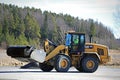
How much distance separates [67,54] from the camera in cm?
2309

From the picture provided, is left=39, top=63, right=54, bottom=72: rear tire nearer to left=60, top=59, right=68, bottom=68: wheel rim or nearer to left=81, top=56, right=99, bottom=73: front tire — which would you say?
left=60, top=59, right=68, bottom=68: wheel rim

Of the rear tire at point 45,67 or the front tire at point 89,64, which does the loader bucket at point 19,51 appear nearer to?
the rear tire at point 45,67

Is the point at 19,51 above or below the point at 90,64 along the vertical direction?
above

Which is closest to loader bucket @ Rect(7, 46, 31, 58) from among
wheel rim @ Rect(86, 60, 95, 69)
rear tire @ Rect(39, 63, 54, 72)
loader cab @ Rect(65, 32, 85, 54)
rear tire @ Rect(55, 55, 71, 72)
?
rear tire @ Rect(55, 55, 71, 72)

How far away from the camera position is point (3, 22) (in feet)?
122

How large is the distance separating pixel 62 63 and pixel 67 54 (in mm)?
838

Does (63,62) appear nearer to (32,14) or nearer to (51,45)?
(51,45)

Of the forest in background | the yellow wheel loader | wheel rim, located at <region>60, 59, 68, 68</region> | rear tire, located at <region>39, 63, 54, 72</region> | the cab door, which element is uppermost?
the forest in background

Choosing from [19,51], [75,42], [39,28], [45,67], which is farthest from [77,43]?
[39,28]

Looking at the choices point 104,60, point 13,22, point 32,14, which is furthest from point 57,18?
point 104,60

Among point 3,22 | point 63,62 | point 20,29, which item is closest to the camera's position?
point 63,62

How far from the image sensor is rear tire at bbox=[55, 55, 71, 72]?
2217 cm

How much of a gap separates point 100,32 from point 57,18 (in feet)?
12.2

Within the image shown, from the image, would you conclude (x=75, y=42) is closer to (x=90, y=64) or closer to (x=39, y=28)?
(x=90, y=64)
